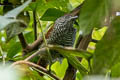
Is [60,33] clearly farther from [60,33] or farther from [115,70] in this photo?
[115,70]

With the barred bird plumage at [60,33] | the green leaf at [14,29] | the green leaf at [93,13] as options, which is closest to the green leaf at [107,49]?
the green leaf at [93,13]

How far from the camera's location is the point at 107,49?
0.50 m

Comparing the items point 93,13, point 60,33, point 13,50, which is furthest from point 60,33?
point 93,13

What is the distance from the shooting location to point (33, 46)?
84cm

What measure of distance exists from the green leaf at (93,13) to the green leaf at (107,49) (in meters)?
0.02

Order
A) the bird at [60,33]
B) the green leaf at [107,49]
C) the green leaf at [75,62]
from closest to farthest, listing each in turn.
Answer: the green leaf at [107,49]
the green leaf at [75,62]
the bird at [60,33]

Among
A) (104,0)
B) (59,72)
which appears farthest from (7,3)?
(59,72)

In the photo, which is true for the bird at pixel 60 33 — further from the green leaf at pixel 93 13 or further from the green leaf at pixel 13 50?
the green leaf at pixel 93 13

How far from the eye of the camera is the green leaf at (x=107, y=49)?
501mm

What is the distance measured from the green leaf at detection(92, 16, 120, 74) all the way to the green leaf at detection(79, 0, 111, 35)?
0.02 m

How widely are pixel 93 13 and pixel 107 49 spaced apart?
65 mm

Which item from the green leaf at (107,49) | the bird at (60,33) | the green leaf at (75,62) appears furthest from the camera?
the bird at (60,33)

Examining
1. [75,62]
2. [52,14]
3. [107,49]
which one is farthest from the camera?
[52,14]

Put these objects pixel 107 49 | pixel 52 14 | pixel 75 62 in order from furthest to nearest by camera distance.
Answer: pixel 52 14 < pixel 75 62 < pixel 107 49
